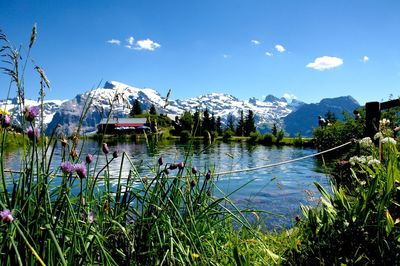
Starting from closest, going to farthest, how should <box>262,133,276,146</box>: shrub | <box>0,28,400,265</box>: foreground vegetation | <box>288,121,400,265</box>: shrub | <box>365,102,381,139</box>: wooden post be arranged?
<box>0,28,400,265</box>: foreground vegetation, <box>288,121,400,265</box>: shrub, <box>365,102,381,139</box>: wooden post, <box>262,133,276,146</box>: shrub

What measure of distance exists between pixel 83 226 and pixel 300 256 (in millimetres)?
1553

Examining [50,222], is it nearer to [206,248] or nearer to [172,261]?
[172,261]

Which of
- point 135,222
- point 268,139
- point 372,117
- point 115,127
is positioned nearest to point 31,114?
point 135,222

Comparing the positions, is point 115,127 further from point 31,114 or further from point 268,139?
point 268,139

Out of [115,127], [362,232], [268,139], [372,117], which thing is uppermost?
[372,117]

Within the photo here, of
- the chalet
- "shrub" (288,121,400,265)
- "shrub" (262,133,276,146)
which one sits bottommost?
"shrub" (262,133,276,146)

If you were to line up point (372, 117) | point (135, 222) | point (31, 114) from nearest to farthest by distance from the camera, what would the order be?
point (31, 114) < point (135, 222) < point (372, 117)

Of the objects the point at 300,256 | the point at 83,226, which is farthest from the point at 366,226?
the point at 83,226

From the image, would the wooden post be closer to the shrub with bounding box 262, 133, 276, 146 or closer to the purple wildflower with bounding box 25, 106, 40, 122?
the purple wildflower with bounding box 25, 106, 40, 122

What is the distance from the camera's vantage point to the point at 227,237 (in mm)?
3281

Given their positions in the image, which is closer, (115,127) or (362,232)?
(362,232)

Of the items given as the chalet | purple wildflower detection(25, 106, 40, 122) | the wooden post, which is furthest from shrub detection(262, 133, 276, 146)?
purple wildflower detection(25, 106, 40, 122)

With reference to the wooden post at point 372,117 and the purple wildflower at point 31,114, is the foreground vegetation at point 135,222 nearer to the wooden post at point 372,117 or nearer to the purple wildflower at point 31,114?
the purple wildflower at point 31,114

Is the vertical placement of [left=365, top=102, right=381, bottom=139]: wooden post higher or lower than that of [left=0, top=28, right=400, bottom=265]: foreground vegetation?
higher
